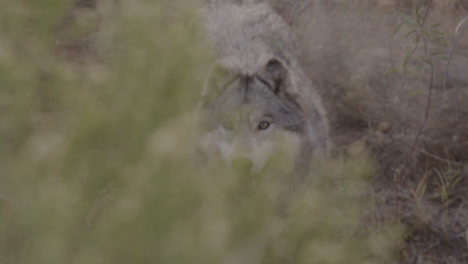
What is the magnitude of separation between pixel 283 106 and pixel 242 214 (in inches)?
116

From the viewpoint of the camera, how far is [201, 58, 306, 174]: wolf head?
4070 mm

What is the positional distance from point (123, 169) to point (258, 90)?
278 centimetres

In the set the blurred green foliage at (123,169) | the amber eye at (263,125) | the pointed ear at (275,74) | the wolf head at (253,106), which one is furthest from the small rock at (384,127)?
the blurred green foliage at (123,169)

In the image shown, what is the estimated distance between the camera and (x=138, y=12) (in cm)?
210

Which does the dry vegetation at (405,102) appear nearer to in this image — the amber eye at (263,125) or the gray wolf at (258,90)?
the gray wolf at (258,90)

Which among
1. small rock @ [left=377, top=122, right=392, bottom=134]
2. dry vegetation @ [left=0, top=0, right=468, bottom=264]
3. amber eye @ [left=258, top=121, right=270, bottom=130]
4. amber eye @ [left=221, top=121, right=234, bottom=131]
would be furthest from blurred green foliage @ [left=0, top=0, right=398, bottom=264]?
small rock @ [left=377, top=122, right=392, bottom=134]

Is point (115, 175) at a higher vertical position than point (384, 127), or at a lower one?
higher

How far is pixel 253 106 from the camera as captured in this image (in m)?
4.31

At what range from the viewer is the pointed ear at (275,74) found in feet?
14.8

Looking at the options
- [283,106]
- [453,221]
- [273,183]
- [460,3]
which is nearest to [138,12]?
[273,183]

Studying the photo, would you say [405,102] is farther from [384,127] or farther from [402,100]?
[384,127]

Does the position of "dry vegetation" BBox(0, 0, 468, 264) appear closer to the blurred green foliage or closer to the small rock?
the blurred green foliage

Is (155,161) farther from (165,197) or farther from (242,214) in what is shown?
(242,214)

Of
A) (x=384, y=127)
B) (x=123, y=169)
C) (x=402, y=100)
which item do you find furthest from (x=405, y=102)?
(x=123, y=169)
